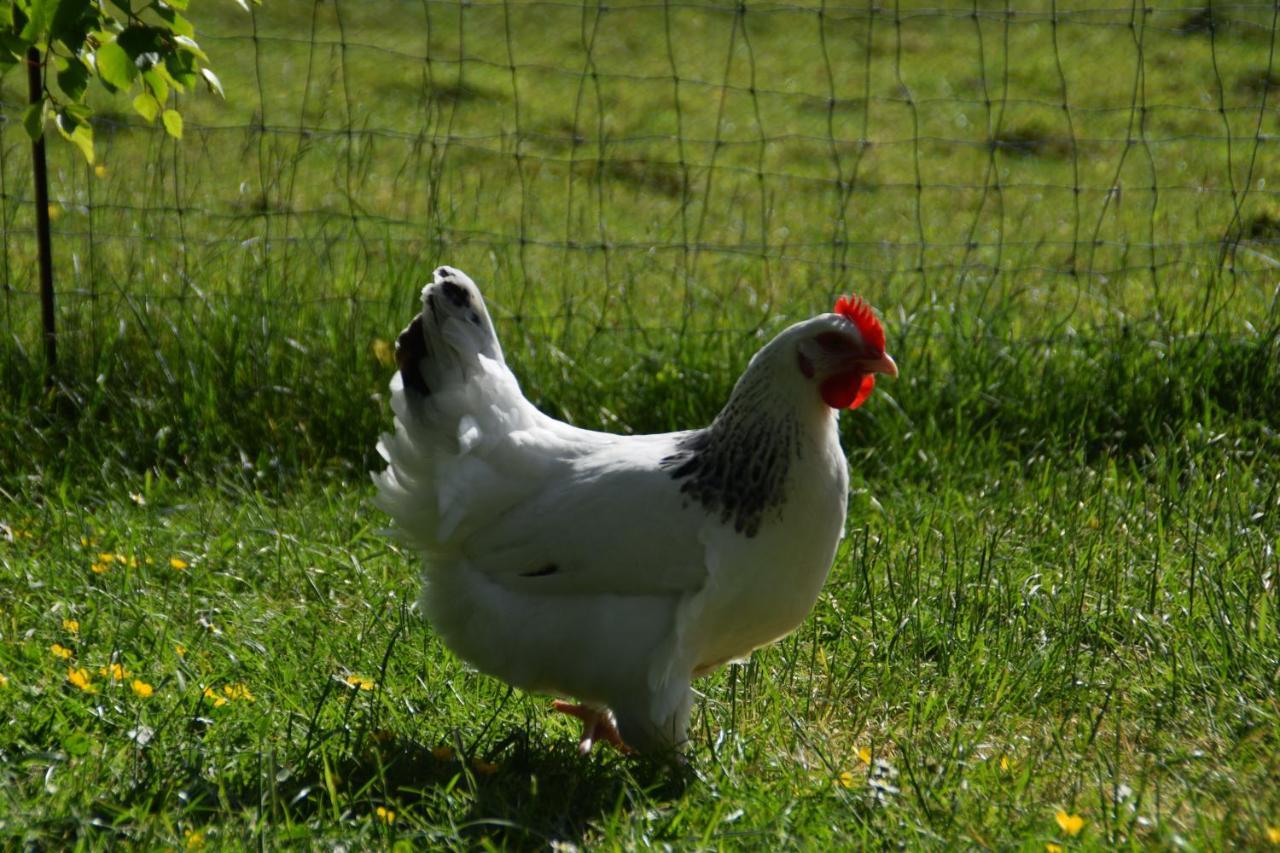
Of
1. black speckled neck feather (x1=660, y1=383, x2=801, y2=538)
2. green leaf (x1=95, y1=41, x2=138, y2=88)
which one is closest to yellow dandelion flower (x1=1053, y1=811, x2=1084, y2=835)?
black speckled neck feather (x1=660, y1=383, x2=801, y2=538)

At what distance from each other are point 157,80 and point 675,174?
5.77m

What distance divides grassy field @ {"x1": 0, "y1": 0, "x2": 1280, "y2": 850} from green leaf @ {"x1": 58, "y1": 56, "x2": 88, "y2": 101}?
1.36 m

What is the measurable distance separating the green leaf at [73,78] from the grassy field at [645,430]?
1.36 meters

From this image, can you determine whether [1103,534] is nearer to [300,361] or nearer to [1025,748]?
[1025,748]

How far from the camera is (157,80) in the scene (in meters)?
3.29

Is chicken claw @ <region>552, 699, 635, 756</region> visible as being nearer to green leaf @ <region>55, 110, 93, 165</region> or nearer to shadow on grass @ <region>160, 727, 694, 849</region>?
shadow on grass @ <region>160, 727, 694, 849</region>

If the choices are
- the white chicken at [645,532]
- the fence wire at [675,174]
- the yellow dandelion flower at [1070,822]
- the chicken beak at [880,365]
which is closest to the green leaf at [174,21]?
the white chicken at [645,532]

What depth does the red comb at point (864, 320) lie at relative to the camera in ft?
10.3

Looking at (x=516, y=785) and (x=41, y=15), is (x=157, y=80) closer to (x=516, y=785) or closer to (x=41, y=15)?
(x=41, y=15)

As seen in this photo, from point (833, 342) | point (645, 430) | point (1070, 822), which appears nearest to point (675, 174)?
point (645, 430)

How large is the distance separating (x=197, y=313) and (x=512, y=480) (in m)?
2.42

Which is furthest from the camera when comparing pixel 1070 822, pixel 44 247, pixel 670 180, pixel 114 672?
pixel 670 180

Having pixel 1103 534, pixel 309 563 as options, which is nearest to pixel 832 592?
pixel 1103 534

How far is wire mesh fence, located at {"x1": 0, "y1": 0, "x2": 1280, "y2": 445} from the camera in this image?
5.37m
